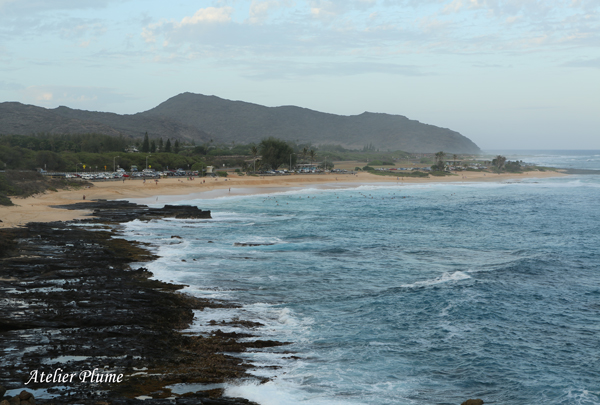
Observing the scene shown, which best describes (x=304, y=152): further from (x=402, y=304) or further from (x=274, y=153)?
(x=402, y=304)

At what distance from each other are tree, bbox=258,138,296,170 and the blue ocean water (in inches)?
3301

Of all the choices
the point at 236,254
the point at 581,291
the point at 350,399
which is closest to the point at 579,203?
the point at 581,291

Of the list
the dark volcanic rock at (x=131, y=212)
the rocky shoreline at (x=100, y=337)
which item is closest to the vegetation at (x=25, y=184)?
the dark volcanic rock at (x=131, y=212)

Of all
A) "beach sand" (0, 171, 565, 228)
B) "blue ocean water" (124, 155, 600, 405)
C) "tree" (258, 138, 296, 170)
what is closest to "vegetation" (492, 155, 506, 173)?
"beach sand" (0, 171, 565, 228)

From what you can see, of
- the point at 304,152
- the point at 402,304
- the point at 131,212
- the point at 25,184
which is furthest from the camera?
the point at 304,152

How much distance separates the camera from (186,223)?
140 ft

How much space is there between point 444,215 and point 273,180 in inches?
2048

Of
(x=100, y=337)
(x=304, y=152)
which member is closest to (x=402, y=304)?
(x=100, y=337)

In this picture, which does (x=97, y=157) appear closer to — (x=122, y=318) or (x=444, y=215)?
(x=444, y=215)

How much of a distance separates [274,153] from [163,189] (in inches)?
2260

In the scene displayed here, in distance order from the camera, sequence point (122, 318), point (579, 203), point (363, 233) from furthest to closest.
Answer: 1. point (579, 203)
2. point (363, 233)
3. point (122, 318)

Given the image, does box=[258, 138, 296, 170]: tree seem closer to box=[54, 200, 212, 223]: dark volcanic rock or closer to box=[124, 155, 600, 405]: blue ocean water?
box=[54, 200, 212, 223]: dark volcanic rock

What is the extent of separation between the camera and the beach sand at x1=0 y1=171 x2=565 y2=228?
131 ft

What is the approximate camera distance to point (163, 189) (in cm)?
7350
